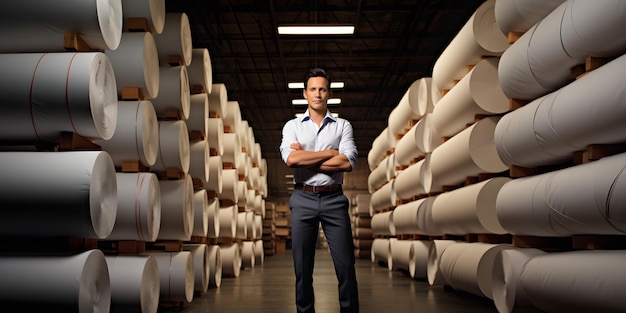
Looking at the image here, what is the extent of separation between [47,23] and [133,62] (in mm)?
1864

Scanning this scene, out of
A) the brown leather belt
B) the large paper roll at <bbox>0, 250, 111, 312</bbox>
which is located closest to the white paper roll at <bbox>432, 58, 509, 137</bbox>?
the brown leather belt

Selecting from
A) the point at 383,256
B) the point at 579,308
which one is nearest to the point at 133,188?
the point at 579,308

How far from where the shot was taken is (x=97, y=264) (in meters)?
4.08

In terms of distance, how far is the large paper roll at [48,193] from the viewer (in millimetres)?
3688

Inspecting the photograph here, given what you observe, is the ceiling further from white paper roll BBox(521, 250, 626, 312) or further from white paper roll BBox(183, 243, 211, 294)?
white paper roll BBox(521, 250, 626, 312)

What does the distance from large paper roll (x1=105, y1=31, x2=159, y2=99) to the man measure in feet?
6.52

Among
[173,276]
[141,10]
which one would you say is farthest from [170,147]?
[141,10]

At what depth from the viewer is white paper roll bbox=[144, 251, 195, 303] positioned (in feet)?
22.1

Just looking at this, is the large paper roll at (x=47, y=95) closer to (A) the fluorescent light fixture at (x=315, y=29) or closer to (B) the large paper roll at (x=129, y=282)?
(B) the large paper roll at (x=129, y=282)

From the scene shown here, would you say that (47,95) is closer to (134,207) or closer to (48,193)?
(48,193)

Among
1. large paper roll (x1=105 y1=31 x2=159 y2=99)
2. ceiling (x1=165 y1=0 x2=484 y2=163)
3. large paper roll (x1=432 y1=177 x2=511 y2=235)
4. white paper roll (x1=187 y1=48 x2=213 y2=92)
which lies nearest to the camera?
large paper roll (x1=105 y1=31 x2=159 y2=99)

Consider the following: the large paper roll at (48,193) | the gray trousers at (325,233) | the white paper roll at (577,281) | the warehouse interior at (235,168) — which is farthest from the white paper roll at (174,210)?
the white paper roll at (577,281)

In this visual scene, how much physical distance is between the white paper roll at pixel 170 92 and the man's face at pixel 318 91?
2.77 metres

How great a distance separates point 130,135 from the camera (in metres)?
5.74
